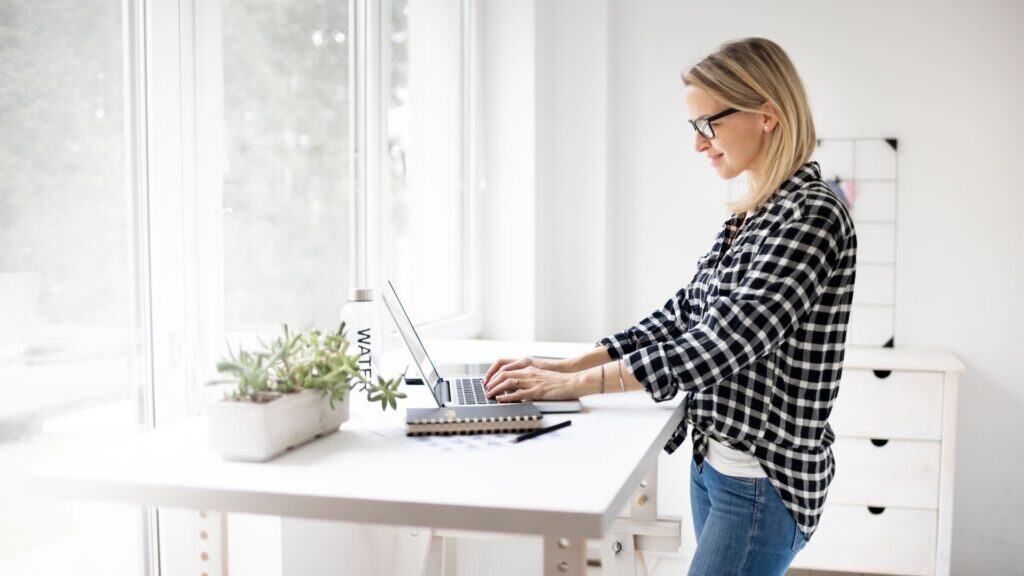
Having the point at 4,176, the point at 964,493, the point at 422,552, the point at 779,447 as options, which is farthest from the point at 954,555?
the point at 4,176

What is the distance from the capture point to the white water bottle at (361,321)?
1560 mm

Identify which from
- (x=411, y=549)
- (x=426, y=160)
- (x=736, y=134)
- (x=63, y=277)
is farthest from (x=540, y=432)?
(x=426, y=160)

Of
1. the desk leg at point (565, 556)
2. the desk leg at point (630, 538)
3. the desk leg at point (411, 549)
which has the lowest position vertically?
the desk leg at point (411, 549)

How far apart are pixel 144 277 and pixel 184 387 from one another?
0.67 ft

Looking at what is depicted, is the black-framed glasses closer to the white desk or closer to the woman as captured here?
the woman

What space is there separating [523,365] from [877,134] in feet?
7.21

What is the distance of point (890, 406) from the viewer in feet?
9.18

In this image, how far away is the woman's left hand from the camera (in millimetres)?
1437

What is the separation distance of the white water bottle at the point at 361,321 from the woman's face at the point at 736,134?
0.66 meters

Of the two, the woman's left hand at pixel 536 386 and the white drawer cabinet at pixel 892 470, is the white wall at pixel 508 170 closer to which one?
the white drawer cabinet at pixel 892 470

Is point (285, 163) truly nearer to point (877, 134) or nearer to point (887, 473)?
point (887, 473)

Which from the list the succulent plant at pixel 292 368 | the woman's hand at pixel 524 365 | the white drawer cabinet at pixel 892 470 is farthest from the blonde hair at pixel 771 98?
the white drawer cabinet at pixel 892 470

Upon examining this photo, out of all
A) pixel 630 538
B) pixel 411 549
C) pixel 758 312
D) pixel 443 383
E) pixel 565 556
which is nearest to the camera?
pixel 565 556

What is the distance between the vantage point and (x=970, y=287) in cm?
312
